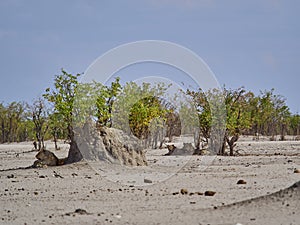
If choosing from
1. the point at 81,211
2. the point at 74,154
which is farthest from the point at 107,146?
the point at 81,211

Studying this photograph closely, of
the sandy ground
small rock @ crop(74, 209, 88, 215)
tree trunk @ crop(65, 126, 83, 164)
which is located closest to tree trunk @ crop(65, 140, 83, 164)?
tree trunk @ crop(65, 126, 83, 164)

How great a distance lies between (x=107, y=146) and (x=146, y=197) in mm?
8463

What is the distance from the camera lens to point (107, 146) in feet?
64.7

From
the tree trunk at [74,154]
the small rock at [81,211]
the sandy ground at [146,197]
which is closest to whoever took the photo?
the sandy ground at [146,197]

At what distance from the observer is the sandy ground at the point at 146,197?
341 inches

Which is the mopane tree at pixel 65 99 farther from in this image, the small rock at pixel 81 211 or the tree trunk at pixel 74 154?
the small rock at pixel 81 211

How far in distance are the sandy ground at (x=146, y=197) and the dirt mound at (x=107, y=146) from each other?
4.98 feet

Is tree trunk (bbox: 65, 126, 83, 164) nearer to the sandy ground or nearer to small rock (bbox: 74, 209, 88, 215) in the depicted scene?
the sandy ground

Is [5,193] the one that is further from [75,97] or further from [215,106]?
[215,106]

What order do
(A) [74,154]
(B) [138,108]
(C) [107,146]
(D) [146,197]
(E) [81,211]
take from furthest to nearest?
(B) [138,108] → (A) [74,154] → (C) [107,146] → (D) [146,197] → (E) [81,211]

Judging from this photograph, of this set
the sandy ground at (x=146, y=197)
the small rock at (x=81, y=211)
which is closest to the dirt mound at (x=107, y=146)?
the sandy ground at (x=146, y=197)

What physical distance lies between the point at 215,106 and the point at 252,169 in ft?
44.4

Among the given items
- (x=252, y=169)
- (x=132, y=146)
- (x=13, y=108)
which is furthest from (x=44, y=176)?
(x=13, y=108)

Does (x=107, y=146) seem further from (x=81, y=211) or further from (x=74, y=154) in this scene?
(x=81, y=211)
